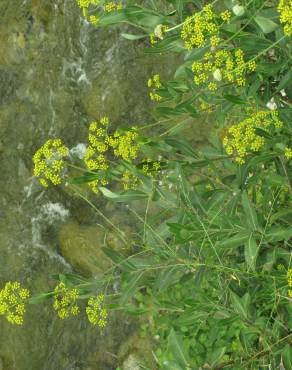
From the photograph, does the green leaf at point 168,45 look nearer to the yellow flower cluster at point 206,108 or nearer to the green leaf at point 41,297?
the yellow flower cluster at point 206,108

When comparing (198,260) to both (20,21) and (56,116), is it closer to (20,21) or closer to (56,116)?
(56,116)

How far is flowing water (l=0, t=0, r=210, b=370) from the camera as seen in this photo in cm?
470

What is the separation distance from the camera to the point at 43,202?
4910 mm

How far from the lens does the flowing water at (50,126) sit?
4.70 metres

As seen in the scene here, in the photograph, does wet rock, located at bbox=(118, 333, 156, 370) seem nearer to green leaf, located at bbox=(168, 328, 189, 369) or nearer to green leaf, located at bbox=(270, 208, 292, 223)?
green leaf, located at bbox=(168, 328, 189, 369)

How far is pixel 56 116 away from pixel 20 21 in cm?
92

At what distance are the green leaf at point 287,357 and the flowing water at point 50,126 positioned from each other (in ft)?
8.81

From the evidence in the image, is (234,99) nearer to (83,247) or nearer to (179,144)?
(179,144)

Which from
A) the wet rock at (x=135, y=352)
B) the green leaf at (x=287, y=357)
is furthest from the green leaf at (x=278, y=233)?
the wet rock at (x=135, y=352)

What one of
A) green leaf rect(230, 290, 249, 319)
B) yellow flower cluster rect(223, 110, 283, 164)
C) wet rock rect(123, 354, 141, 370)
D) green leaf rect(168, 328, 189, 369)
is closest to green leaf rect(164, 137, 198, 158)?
yellow flower cluster rect(223, 110, 283, 164)

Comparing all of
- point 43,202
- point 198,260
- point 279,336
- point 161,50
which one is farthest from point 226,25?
point 43,202

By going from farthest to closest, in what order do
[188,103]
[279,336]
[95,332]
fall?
[95,332]
[279,336]
[188,103]

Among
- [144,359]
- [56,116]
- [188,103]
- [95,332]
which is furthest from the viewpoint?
[56,116]

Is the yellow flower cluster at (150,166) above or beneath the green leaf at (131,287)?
above
